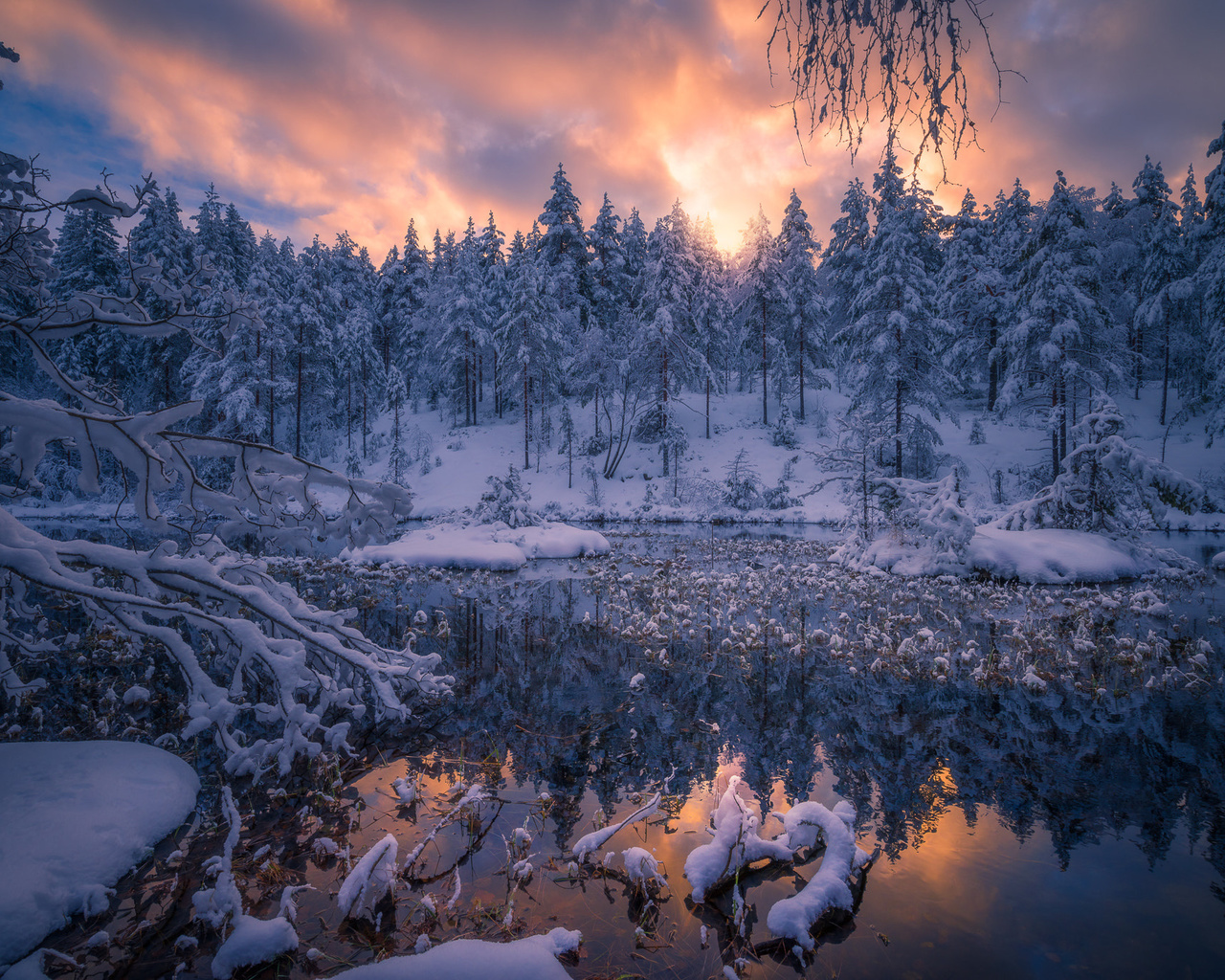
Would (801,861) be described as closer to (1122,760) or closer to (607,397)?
(1122,760)

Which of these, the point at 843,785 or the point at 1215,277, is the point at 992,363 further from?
the point at 843,785

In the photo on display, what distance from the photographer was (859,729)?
545cm

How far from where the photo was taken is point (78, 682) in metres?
6.45

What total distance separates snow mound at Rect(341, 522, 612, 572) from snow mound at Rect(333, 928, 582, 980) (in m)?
13.6

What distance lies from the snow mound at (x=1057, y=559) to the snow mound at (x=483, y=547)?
10839 mm

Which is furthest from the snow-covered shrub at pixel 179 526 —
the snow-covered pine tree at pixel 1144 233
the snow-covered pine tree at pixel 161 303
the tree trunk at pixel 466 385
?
the snow-covered pine tree at pixel 1144 233

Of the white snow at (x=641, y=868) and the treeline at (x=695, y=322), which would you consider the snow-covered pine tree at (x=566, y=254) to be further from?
the white snow at (x=641, y=868)

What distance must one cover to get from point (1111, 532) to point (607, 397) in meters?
27.6

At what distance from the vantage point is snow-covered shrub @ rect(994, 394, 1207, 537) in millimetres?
13289

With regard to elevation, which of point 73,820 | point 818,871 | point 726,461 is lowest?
point 818,871

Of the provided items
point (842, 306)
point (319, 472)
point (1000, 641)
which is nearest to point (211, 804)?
point (319, 472)

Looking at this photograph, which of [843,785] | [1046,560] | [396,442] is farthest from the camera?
[396,442]

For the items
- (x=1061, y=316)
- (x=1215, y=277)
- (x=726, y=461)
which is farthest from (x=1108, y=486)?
(x=726, y=461)

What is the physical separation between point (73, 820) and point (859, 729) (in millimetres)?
6127
